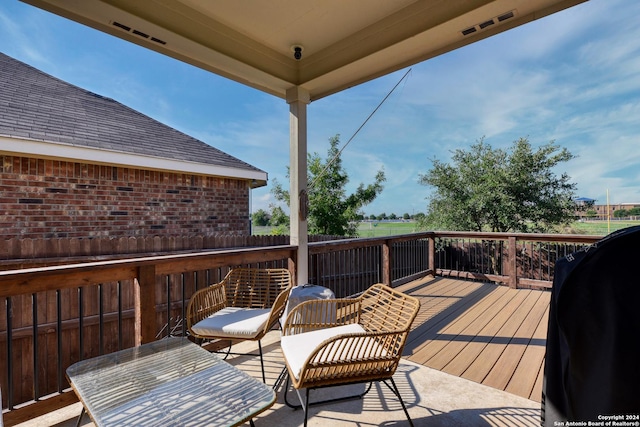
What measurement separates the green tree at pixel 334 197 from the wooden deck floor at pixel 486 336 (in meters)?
5.06

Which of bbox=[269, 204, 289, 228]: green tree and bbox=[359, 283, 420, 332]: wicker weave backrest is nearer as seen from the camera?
bbox=[359, 283, 420, 332]: wicker weave backrest

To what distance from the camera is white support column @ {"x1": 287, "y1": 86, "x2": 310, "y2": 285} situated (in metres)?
3.48

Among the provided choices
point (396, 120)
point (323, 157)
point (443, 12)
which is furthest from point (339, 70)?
point (396, 120)

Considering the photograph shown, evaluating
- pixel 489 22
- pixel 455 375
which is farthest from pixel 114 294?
pixel 489 22

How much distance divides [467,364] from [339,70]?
9.95 feet

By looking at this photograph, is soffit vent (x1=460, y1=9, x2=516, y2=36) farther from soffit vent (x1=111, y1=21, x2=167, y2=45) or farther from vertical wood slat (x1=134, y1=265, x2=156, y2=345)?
vertical wood slat (x1=134, y1=265, x2=156, y2=345)

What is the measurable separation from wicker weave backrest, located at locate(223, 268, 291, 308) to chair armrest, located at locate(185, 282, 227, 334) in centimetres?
18

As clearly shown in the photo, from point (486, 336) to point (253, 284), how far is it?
2.48 m

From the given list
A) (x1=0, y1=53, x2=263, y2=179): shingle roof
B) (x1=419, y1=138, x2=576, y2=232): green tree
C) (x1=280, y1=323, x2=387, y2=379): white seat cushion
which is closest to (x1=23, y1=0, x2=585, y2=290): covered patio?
(x1=280, y1=323, x2=387, y2=379): white seat cushion

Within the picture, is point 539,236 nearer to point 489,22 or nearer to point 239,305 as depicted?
point 489,22

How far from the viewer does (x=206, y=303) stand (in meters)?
2.60

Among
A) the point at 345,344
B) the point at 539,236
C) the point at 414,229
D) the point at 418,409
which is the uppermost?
the point at 539,236

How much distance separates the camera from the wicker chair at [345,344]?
1517 millimetres

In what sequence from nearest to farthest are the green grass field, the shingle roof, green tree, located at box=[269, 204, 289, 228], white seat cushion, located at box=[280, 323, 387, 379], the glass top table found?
the glass top table < white seat cushion, located at box=[280, 323, 387, 379] < the shingle roof < the green grass field < green tree, located at box=[269, 204, 289, 228]
